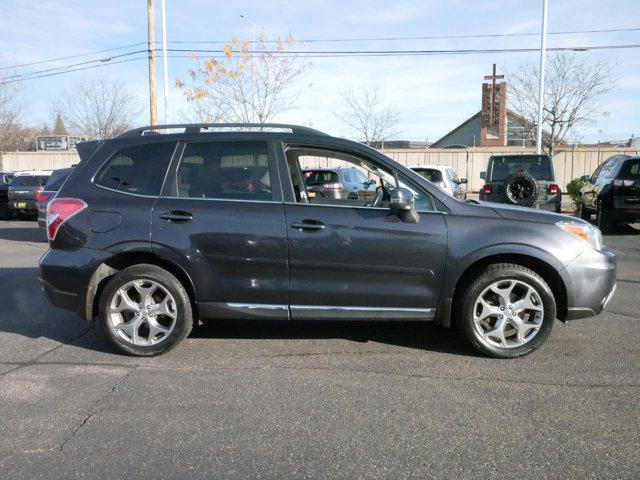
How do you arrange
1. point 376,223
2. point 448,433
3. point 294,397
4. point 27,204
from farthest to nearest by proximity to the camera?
1. point 27,204
2. point 376,223
3. point 294,397
4. point 448,433

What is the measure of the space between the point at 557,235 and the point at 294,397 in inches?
95.7

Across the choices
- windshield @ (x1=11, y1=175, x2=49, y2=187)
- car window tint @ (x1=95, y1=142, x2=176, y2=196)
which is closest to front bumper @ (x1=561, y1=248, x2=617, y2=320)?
car window tint @ (x1=95, y1=142, x2=176, y2=196)

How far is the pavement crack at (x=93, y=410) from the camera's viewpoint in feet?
10.8

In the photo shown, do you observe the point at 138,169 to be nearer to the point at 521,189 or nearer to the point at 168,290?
the point at 168,290

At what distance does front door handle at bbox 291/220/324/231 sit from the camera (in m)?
4.46

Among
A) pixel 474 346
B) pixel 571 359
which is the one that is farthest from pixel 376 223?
pixel 571 359

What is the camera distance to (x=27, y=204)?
16.8 m

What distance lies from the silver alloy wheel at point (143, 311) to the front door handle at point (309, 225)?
119 cm

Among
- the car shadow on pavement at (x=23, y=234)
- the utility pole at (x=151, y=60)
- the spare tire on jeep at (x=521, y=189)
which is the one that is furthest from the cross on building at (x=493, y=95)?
the car shadow on pavement at (x=23, y=234)

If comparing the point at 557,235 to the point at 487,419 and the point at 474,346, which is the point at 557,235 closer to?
the point at 474,346

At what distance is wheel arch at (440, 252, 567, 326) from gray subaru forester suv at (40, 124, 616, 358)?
0.04 feet

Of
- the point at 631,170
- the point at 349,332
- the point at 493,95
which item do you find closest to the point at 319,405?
the point at 349,332

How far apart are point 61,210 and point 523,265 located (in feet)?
12.6

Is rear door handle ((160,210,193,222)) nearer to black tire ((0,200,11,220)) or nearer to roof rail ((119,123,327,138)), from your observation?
roof rail ((119,123,327,138))
